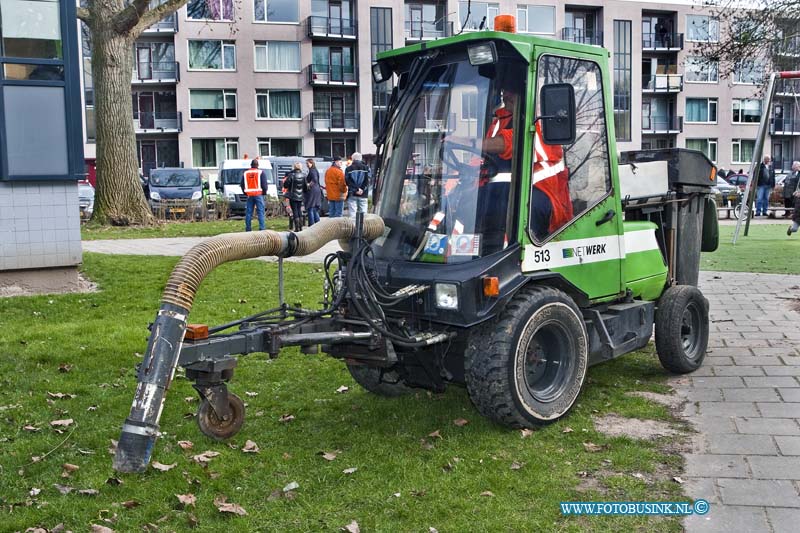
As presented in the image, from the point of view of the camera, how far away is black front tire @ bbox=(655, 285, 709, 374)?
7477 millimetres

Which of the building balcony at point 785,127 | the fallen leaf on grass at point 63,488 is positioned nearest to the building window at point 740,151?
the building balcony at point 785,127

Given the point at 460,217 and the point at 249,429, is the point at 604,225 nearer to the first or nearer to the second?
the point at 460,217

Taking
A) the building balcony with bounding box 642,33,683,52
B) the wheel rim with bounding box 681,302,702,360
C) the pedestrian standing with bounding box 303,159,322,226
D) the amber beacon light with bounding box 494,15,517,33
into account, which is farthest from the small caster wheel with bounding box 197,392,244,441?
the building balcony with bounding box 642,33,683,52

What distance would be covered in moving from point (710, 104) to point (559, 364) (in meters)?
64.4

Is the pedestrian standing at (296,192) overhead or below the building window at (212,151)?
below

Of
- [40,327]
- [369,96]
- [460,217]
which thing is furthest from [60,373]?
[369,96]

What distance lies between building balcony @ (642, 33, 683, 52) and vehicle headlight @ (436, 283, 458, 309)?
203 feet

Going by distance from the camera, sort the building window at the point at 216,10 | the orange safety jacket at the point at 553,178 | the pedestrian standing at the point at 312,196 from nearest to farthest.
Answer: the orange safety jacket at the point at 553,178 < the pedestrian standing at the point at 312,196 < the building window at the point at 216,10

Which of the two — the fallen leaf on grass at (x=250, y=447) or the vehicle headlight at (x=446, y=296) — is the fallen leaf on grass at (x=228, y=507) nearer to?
the fallen leaf on grass at (x=250, y=447)

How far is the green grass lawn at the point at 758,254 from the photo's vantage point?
15.3 metres

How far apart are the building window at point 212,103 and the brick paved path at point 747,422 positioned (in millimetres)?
48449

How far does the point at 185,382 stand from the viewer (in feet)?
24.4

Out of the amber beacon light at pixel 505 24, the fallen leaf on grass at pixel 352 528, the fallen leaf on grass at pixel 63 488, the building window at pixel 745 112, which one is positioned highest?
the building window at pixel 745 112

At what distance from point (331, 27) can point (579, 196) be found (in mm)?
52664
